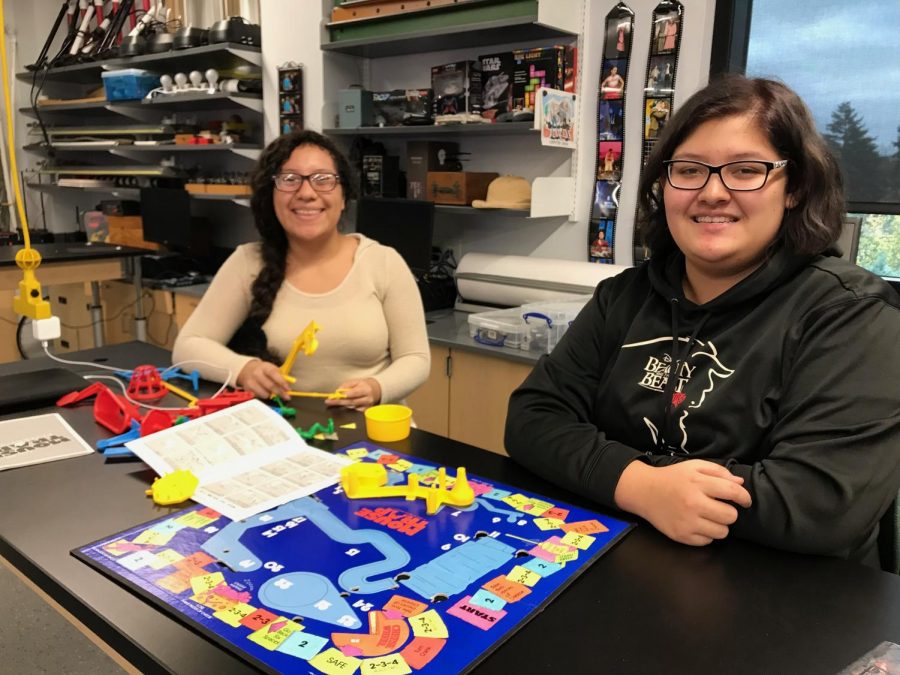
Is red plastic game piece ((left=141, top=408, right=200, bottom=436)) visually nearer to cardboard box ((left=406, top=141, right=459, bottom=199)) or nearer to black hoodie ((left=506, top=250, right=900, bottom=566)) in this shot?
black hoodie ((left=506, top=250, right=900, bottom=566))

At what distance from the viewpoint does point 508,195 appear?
2768 mm

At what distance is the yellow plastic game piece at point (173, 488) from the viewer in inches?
42.2

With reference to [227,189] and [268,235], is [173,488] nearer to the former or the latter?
[268,235]

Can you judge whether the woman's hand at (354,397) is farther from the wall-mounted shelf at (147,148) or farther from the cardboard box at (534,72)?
the wall-mounted shelf at (147,148)

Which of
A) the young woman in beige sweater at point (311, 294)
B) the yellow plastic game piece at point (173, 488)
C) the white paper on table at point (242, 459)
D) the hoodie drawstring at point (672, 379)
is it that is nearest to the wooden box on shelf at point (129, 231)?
the young woman in beige sweater at point (311, 294)

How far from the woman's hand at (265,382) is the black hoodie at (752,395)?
1.90 feet

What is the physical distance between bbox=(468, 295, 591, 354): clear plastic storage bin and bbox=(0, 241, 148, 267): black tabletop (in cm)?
214

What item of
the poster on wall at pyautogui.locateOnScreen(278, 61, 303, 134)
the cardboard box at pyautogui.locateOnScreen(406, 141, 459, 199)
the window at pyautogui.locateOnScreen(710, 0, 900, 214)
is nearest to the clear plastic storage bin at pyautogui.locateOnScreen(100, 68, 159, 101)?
the poster on wall at pyautogui.locateOnScreen(278, 61, 303, 134)

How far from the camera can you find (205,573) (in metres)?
0.87

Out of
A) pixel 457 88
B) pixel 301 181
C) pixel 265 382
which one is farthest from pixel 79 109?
pixel 265 382

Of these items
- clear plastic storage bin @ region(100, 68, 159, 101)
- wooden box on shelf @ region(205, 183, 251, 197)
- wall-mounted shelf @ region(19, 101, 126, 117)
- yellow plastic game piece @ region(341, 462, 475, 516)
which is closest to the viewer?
yellow plastic game piece @ region(341, 462, 475, 516)

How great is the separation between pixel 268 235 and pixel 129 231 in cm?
283

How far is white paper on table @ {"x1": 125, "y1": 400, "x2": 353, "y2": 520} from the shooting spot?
1083mm

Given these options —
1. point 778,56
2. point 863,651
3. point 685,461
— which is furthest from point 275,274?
point 778,56
